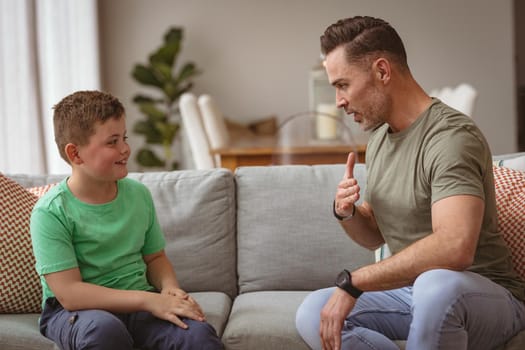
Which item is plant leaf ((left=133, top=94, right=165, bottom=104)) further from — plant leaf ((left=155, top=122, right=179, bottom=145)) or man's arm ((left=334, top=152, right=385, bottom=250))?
man's arm ((left=334, top=152, right=385, bottom=250))

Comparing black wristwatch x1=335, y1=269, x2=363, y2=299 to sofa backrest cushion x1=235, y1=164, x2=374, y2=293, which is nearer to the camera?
black wristwatch x1=335, y1=269, x2=363, y2=299

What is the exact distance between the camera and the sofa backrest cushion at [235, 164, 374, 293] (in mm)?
2211

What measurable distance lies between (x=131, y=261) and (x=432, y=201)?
0.80 metres

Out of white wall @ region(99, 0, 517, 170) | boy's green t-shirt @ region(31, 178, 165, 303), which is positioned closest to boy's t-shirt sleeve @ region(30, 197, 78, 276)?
boy's green t-shirt @ region(31, 178, 165, 303)

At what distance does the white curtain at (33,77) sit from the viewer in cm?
413

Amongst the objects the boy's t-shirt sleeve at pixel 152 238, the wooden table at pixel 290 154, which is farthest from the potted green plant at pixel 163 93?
the boy's t-shirt sleeve at pixel 152 238

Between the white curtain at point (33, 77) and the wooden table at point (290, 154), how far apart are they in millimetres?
1332

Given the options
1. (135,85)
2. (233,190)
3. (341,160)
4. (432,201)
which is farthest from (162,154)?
(432,201)

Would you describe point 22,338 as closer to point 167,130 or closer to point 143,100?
point 167,130

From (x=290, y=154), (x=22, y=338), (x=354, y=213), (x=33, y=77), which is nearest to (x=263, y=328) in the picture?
(x=354, y=213)

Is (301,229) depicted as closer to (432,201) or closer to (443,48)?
(432,201)

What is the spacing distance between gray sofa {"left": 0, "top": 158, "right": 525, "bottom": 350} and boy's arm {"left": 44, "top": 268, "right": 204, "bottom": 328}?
0.38 m

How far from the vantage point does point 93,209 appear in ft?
6.03

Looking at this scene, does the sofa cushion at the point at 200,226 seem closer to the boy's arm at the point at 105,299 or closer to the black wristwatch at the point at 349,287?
the boy's arm at the point at 105,299
